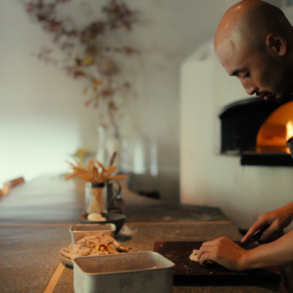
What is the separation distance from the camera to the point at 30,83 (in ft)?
11.9

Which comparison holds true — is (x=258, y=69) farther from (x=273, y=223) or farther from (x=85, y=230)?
(x=85, y=230)

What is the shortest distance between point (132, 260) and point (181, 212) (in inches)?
38.3

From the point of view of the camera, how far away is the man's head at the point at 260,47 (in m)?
0.75

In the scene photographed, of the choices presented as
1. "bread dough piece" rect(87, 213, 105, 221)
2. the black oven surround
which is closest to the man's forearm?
"bread dough piece" rect(87, 213, 105, 221)

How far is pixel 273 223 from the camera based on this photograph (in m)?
0.92

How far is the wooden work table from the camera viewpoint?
777 millimetres

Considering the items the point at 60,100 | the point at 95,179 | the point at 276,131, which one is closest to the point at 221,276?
the point at 95,179

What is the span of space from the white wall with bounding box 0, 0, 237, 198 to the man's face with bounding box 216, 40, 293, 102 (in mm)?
2791

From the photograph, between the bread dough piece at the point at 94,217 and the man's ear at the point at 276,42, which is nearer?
the man's ear at the point at 276,42


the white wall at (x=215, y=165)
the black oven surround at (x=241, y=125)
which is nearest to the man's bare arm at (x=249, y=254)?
the white wall at (x=215, y=165)

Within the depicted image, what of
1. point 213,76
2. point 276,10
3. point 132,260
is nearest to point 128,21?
point 213,76

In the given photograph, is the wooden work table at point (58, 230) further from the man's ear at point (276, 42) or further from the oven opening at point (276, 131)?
the oven opening at point (276, 131)

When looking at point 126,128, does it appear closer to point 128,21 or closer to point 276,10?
point 128,21

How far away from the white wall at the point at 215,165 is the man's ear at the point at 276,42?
48.5 inches
